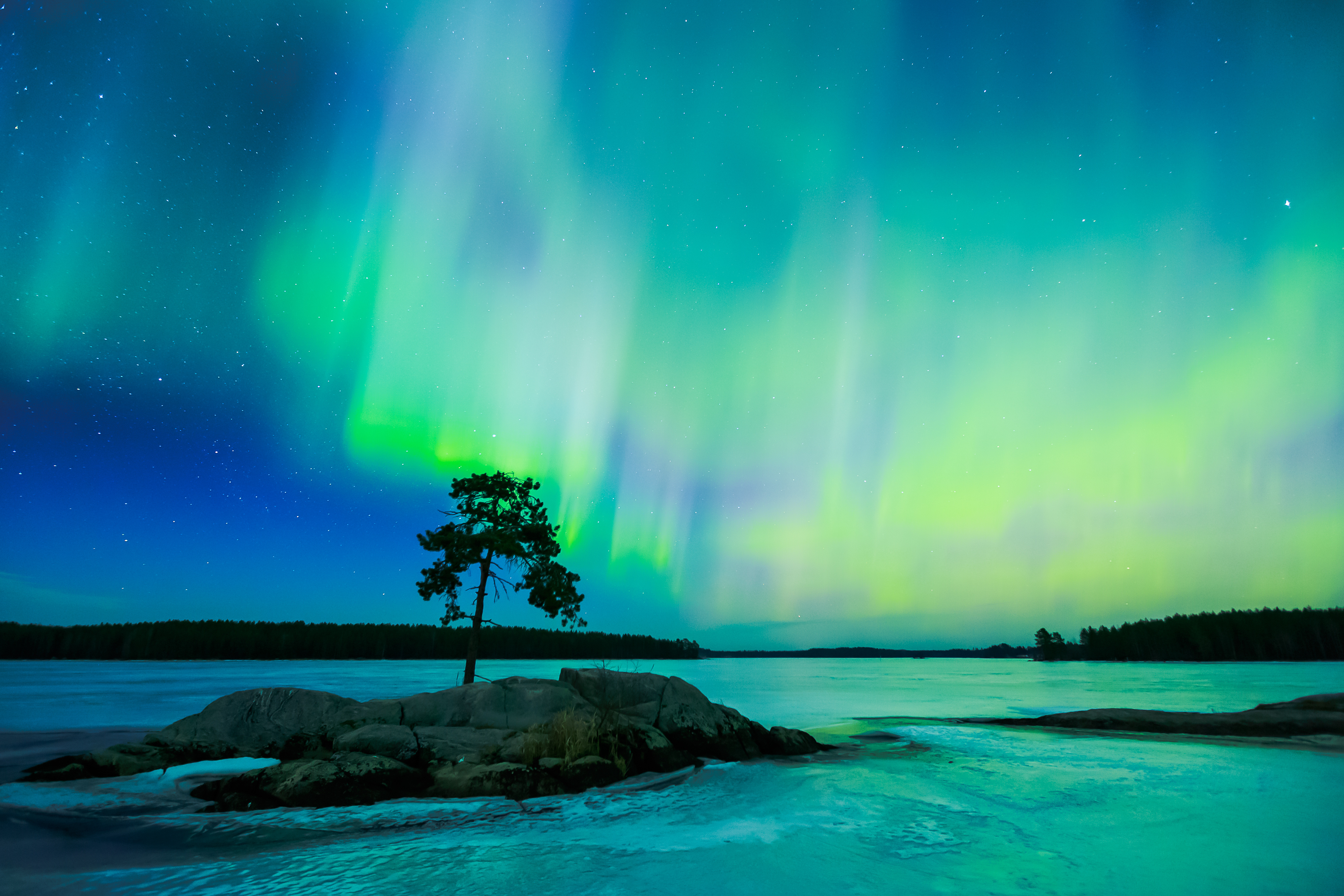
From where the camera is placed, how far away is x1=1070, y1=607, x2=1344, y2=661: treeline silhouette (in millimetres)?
105750

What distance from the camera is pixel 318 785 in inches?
506

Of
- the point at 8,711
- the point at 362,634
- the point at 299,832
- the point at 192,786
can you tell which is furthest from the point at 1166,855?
the point at 362,634

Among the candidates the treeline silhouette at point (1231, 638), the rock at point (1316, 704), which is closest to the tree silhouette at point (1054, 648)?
the treeline silhouette at point (1231, 638)

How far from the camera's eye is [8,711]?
1226 inches

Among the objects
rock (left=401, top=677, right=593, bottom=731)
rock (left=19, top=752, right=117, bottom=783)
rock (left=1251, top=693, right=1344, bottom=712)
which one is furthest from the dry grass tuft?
rock (left=1251, top=693, right=1344, bottom=712)

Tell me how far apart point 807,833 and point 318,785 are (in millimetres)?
9680

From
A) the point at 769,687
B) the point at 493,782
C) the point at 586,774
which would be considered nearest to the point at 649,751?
the point at 586,774

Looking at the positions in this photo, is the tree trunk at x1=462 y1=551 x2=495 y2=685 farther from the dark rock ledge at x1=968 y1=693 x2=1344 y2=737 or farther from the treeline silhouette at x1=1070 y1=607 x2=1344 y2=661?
the treeline silhouette at x1=1070 y1=607 x2=1344 y2=661

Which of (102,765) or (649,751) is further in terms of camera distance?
(649,751)

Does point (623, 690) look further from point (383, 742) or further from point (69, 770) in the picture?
point (69, 770)

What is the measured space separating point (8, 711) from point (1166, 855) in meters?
45.9

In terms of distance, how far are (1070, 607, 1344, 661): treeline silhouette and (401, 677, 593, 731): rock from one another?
140255mm

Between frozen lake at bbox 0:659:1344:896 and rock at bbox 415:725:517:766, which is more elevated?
rock at bbox 415:725:517:766

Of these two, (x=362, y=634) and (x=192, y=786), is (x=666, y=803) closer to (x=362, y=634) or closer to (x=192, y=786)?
(x=192, y=786)
